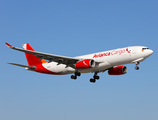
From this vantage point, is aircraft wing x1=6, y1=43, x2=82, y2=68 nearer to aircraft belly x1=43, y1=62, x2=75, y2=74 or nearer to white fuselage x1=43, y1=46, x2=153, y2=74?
aircraft belly x1=43, y1=62, x2=75, y2=74

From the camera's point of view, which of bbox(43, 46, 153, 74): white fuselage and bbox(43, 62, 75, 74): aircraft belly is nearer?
bbox(43, 46, 153, 74): white fuselage

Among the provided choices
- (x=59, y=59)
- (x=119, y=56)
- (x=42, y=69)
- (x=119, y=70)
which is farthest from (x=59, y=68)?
(x=119, y=56)

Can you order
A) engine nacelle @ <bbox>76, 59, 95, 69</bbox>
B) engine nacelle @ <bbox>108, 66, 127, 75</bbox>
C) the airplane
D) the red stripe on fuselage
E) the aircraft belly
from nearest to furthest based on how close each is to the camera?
A: 1. the airplane
2. engine nacelle @ <bbox>76, 59, 95, 69</bbox>
3. the aircraft belly
4. engine nacelle @ <bbox>108, 66, 127, 75</bbox>
5. the red stripe on fuselage

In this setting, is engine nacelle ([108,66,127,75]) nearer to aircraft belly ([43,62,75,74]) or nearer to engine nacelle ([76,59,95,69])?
engine nacelle ([76,59,95,69])

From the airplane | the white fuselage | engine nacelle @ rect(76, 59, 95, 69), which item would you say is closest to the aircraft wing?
the airplane

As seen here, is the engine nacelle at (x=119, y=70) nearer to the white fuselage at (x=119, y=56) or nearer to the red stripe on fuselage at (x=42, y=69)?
the white fuselage at (x=119, y=56)

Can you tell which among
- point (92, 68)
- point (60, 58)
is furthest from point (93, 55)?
point (60, 58)

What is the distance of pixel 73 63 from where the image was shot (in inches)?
1663

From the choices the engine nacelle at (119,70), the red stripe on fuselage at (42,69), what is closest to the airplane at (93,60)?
the engine nacelle at (119,70)

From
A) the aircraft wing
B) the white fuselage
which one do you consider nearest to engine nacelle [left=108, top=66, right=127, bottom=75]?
the white fuselage

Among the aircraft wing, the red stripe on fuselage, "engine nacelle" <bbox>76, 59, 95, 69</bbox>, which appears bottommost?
"engine nacelle" <bbox>76, 59, 95, 69</bbox>

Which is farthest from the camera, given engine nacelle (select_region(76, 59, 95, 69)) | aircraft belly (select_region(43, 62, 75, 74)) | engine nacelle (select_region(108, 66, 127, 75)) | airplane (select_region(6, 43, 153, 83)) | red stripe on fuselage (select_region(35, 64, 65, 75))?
red stripe on fuselage (select_region(35, 64, 65, 75))

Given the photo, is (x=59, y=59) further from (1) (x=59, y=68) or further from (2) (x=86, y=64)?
(2) (x=86, y=64)

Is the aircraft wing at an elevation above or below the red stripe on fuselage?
below
